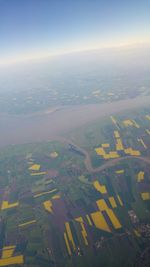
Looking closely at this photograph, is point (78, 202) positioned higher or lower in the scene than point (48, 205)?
lower

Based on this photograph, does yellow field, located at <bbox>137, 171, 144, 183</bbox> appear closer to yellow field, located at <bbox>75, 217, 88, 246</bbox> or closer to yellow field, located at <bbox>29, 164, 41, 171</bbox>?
yellow field, located at <bbox>75, 217, 88, 246</bbox>

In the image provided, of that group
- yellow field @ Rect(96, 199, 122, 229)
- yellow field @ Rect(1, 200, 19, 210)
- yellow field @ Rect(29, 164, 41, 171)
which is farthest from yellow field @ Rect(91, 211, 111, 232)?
yellow field @ Rect(29, 164, 41, 171)

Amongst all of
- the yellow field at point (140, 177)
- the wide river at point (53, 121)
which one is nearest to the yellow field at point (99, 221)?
the yellow field at point (140, 177)

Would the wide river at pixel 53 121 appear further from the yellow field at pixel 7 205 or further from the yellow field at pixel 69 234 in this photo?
the yellow field at pixel 69 234

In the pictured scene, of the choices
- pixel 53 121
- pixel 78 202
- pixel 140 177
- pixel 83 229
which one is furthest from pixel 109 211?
pixel 53 121

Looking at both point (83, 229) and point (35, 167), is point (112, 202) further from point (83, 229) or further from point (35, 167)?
point (35, 167)

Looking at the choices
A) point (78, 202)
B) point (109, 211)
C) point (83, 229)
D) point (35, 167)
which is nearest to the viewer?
point (83, 229)
